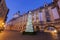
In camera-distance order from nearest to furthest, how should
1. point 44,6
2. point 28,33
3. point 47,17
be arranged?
point 28,33 < point 47,17 < point 44,6

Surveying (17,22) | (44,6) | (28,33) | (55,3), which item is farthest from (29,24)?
(17,22)

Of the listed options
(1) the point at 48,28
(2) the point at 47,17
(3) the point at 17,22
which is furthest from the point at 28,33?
(3) the point at 17,22

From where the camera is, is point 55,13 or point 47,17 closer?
point 55,13

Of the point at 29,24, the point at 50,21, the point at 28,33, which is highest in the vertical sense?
the point at 50,21

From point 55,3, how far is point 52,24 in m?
3.48

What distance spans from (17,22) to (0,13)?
6.51m

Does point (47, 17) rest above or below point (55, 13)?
below

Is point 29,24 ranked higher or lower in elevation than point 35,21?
lower

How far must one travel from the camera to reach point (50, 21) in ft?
68.9

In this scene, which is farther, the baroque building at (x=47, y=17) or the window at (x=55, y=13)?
the window at (x=55, y=13)

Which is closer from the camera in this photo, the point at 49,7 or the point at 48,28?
the point at 48,28

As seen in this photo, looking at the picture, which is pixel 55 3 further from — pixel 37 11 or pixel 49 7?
pixel 37 11

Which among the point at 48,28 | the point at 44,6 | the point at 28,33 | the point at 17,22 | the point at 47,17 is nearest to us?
the point at 28,33

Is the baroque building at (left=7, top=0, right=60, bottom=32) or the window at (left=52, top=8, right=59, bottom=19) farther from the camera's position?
the window at (left=52, top=8, right=59, bottom=19)
